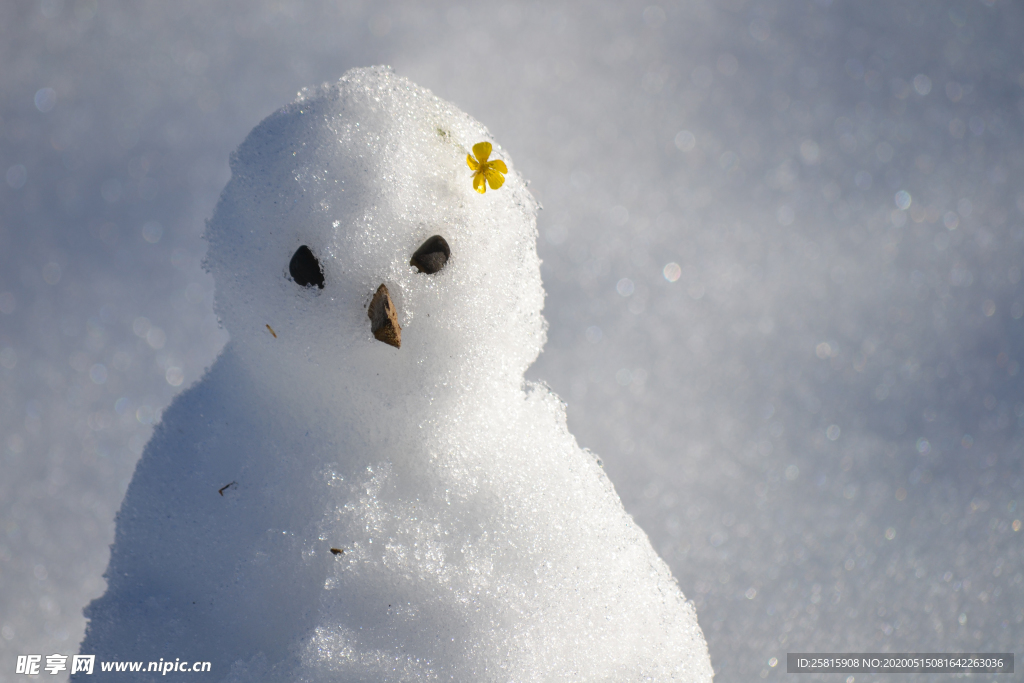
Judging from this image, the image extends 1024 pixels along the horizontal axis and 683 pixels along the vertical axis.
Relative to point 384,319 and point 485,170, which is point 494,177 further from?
point 384,319

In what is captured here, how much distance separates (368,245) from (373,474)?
149 mm

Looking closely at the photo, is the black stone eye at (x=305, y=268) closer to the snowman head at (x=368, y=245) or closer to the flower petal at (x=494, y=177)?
the snowman head at (x=368, y=245)

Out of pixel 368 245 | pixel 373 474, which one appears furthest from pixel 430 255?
pixel 373 474

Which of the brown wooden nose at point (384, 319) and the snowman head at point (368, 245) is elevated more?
the snowman head at point (368, 245)

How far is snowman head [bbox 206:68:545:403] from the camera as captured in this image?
0.42 metres

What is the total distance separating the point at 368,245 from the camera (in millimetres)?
413

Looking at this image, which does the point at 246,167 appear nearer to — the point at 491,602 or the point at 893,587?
the point at 491,602

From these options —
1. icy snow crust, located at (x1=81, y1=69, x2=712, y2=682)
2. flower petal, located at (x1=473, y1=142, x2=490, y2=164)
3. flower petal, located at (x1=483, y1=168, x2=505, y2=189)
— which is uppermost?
flower petal, located at (x1=473, y1=142, x2=490, y2=164)

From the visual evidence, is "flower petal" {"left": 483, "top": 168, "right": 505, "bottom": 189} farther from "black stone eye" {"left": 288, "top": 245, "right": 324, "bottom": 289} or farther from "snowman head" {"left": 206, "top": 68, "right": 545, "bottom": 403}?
"black stone eye" {"left": 288, "top": 245, "right": 324, "bottom": 289}

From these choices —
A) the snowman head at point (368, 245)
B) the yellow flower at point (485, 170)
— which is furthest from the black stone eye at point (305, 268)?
the yellow flower at point (485, 170)

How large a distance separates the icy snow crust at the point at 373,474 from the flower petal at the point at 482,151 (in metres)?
0.02

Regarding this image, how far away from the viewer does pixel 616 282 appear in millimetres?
937

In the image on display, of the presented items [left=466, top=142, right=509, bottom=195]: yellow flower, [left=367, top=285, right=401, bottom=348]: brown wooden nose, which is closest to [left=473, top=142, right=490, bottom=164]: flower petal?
[left=466, top=142, right=509, bottom=195]: yellow flower

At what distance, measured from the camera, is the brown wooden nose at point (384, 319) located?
0.40 metres
